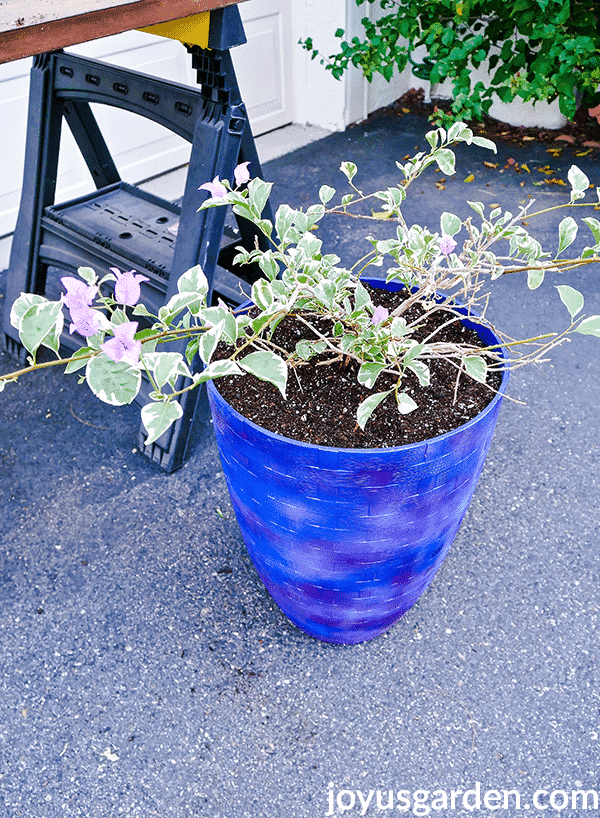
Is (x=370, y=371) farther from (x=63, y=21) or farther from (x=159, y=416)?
(x=63, y=21)

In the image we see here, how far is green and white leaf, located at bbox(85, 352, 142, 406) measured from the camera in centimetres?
59

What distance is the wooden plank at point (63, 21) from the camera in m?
0.85

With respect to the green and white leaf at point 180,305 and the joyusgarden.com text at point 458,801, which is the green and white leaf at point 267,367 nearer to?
the green and white leaf at point 180,305

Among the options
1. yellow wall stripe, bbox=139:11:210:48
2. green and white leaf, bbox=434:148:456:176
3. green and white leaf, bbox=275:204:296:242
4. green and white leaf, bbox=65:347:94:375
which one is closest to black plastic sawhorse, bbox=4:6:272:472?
yellow wall stripe, bbox=139:11:210:48

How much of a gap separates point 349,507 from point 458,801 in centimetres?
54

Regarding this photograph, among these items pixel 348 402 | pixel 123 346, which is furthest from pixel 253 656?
pixel 123 346

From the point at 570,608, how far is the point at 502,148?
8.35ft

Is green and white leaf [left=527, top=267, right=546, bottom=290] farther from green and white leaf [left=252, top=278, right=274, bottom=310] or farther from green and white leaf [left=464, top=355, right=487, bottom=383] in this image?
green and white leaf [left=252, top=278, right=274, bottom=310]

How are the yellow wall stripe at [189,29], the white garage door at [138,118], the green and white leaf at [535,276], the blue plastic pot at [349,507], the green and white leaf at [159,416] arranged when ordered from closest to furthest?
the green and white leaf at [159,416], the blue plastic pot at [349,507], the green and white leaf at [535,276], the yellow wall stripe at [189,29], the white garage door at [138,118]

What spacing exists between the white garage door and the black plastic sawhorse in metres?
0.80

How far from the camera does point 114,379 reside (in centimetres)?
60

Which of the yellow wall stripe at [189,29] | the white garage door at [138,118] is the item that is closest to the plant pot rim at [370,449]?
the yellow wall stripe at [189,29]

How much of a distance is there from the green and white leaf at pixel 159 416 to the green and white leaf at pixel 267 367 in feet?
0.27

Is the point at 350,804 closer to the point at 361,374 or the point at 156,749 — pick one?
the point at 156,749
